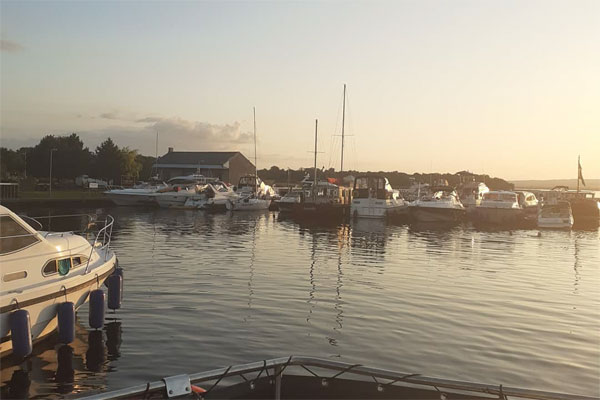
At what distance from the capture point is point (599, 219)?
214 feet

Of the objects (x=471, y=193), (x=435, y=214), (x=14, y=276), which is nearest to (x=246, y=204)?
(x=435, y=214)

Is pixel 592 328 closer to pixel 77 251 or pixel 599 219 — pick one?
pixel 77 251

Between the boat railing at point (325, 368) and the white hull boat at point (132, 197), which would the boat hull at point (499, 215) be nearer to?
the white hull boat at point (132, 197)

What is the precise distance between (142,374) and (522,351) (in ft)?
25.3

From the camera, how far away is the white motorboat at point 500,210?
5322 cm

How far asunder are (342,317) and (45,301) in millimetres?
6993

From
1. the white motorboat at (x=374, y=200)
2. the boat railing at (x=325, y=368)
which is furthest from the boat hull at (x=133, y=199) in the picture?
the boat railing at (x=325, y=368)

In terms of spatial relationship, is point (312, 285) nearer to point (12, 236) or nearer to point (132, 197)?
point (12, 236)

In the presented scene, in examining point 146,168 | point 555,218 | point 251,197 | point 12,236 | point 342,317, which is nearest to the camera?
point 12,236

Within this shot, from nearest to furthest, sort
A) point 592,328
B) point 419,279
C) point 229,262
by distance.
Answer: point 592,328, point 419,279, point 229,262

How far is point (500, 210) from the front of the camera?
53406 millimetres

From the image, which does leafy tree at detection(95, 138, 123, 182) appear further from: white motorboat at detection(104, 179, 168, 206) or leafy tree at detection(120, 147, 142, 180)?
white motorboat at detection(104, 179, 168, 206)

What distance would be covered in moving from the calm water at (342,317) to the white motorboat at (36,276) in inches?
30.4

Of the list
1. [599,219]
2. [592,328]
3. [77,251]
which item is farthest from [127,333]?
[599,219]
